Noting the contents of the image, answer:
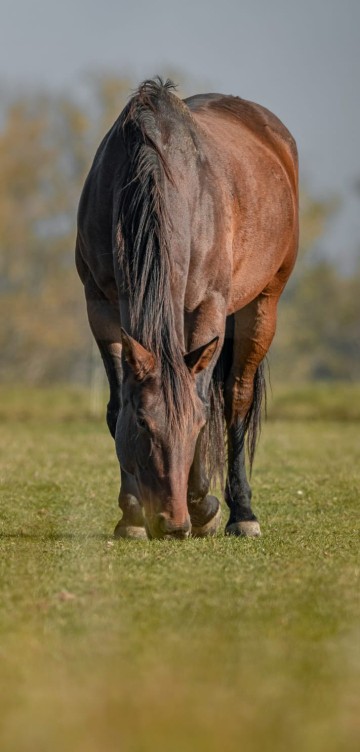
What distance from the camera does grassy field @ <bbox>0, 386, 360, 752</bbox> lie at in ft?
9.93

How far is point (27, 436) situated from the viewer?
656 inches

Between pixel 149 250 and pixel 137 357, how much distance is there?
2.17 feet

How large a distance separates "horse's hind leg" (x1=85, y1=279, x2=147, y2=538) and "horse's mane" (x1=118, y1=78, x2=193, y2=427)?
0.84 m

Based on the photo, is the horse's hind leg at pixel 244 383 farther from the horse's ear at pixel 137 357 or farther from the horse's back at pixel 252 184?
the horse's ear at pixel 137 357

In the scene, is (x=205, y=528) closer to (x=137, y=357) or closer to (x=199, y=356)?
(x=199, y=356)

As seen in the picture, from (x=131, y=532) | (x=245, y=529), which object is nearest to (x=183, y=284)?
(x=131, y=532)

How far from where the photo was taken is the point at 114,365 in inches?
283

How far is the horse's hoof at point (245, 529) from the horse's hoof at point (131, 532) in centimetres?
77

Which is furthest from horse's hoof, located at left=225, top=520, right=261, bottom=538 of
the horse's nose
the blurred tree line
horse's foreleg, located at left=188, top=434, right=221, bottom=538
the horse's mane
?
the blurred tree line

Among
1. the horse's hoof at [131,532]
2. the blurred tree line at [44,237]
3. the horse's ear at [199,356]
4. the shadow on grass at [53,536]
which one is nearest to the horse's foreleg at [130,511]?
the horse's hoof at [131,532]

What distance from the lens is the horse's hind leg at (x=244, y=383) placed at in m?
8.10

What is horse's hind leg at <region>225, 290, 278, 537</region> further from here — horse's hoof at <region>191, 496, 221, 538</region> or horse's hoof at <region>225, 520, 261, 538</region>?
horse's hoof at <region>191, 496, 221, 538</region>

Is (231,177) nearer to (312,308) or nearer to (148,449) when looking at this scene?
(148,449)

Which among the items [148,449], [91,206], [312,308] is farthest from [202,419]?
[312,308]
